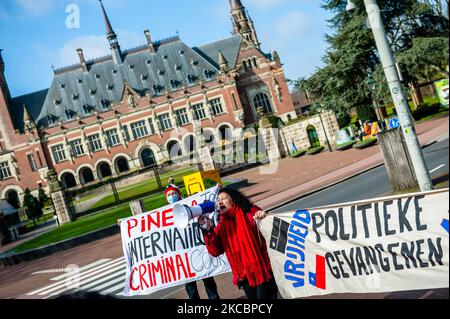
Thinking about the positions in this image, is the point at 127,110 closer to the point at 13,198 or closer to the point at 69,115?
the point at 69,115

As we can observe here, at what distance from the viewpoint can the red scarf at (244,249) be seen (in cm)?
480

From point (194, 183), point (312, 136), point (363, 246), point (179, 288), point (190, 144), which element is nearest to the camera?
point (363, 246)

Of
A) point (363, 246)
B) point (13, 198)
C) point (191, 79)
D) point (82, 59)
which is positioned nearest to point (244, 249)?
point (363, 246)

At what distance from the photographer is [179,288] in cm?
883

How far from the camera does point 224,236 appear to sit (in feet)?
16.2

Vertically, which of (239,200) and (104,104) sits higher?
(104,104)

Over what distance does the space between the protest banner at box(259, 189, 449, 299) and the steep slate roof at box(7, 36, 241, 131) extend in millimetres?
53756

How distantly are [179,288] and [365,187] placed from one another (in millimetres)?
Answer: 7628

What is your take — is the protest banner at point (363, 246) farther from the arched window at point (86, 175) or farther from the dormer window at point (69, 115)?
the dormer window at point (69, 115)

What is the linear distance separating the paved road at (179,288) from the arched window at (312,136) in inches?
654

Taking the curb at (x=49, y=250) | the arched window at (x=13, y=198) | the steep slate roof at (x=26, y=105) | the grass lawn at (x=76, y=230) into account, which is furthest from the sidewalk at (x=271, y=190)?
the steep slate roof at (x=26, y=105)
